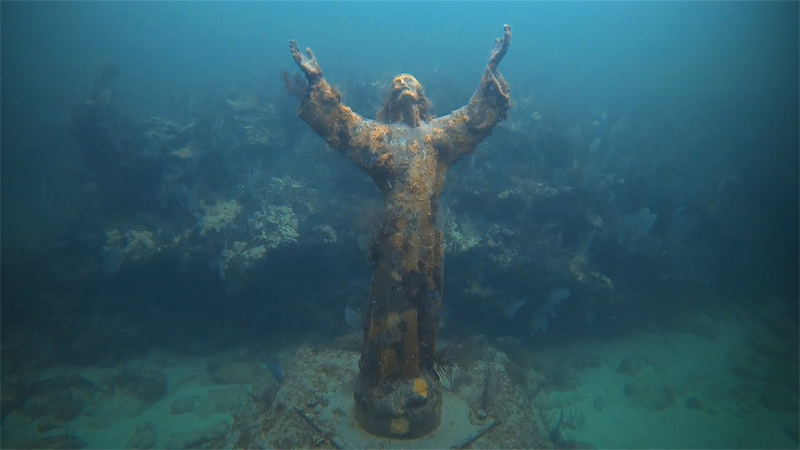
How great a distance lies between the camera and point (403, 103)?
4.03 m

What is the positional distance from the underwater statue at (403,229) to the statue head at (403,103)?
12 mm

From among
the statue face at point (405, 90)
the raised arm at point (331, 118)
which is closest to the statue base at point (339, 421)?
the raised arm at point (331, 118)

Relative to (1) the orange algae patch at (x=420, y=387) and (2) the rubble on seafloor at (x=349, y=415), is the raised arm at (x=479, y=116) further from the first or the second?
(2) the rubble on seafloor at (x=349, y=415)

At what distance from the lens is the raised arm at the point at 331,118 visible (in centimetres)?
369

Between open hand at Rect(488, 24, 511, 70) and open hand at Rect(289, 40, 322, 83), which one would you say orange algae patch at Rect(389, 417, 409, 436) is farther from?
open hand at Rect(488, 24, 511, 70)

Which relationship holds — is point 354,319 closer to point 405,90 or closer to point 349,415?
point 349,415

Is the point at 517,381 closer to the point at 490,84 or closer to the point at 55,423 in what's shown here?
the point at 490,84

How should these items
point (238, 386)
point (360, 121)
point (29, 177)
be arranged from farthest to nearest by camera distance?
point (29, 177) → point (238, 386) → point (360, 121)

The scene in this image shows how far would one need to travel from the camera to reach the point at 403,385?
3428 millimetres

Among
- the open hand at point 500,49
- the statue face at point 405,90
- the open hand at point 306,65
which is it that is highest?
the open hand at point 500,49

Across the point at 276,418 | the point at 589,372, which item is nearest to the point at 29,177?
the point at 276,418

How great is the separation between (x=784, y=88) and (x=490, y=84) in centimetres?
2239

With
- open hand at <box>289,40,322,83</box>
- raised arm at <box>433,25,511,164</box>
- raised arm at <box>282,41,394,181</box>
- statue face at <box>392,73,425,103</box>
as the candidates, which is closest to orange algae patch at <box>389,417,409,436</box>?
raised arm at <box>282,41,394,181</box>

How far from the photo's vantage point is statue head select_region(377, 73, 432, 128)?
4008 millimetres
